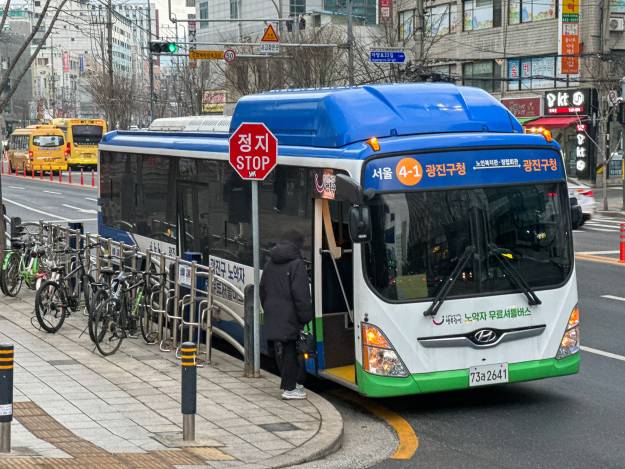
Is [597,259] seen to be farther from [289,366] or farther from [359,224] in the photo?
[359,224]

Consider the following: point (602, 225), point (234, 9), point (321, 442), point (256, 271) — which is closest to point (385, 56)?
point (602, 225)

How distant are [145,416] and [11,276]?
8.54 meters

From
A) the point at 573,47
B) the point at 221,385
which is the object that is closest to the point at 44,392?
the point at 221,385

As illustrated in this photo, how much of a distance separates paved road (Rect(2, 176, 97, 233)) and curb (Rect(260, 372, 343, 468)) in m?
22.1

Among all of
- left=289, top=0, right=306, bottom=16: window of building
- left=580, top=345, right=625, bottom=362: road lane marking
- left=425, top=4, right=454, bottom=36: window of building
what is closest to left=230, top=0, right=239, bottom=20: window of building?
left=289, top=0, right=306, bottom=16: window of building

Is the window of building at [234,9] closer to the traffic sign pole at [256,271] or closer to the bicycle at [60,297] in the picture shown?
the bicycle at [60,297]

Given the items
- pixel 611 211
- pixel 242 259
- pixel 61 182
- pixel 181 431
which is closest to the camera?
pixel 181 431

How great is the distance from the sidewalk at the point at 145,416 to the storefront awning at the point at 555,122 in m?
39.9

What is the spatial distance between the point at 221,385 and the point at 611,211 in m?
29.8

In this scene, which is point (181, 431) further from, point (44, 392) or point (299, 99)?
point (299, 99)

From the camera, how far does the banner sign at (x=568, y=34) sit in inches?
1896

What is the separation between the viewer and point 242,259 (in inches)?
500

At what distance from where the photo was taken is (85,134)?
224ft

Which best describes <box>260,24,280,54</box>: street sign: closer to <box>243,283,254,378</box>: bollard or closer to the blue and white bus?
the blue and white bus
